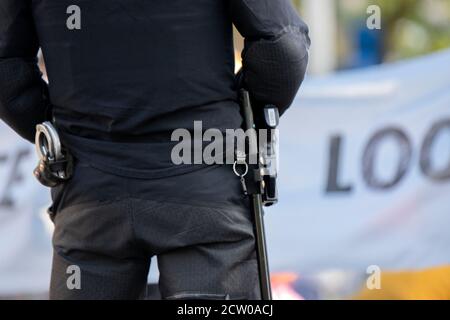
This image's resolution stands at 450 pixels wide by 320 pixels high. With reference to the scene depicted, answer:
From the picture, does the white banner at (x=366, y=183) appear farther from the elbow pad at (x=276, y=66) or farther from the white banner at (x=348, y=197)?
the elbow pad at (x=276, y=66)

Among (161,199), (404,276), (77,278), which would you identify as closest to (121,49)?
(161,199)

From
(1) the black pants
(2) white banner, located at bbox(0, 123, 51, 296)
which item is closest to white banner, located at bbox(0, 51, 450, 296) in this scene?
(2) white banner, located at bbox(0, 123, 51, 296)

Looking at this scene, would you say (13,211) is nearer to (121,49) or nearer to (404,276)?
(404,276)

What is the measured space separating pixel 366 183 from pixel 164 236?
7.70 ft

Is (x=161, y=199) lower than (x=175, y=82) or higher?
lower

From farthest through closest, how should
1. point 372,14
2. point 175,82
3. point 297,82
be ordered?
1. point 372,14
2. point 297,82
3. point 175,82

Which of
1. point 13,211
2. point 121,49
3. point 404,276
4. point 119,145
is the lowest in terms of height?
point 404,276

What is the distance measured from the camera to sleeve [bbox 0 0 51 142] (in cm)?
295

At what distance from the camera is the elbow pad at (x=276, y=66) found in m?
2.88

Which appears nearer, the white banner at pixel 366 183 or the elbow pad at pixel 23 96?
the elbow pad at pixel 23 96

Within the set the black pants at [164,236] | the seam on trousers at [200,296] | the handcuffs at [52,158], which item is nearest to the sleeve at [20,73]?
the handcuffs at [52,158]

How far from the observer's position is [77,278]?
286 centimetres

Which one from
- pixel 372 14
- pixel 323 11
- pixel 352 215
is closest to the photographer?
pixel 372 14

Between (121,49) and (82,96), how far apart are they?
0.18 metres
